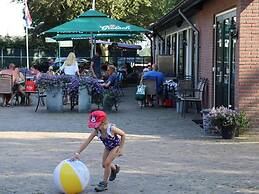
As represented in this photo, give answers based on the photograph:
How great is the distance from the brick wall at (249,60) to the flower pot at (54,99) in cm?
638

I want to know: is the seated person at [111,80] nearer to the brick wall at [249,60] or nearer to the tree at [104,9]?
the brick wall at [249,60]

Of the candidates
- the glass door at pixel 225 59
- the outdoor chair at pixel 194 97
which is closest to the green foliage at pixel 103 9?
the outdoor chair at pixel 194 97

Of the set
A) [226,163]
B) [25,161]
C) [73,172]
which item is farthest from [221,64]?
[73,172]

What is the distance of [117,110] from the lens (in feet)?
58.2

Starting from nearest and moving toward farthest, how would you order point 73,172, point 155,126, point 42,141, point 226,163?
1. point 73,172
2. point 226,163
3. point 42,141
4. point 155,126

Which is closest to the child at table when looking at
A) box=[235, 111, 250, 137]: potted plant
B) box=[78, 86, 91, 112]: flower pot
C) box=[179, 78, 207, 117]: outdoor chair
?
box=[235, 111, 250, 137]: potted plant

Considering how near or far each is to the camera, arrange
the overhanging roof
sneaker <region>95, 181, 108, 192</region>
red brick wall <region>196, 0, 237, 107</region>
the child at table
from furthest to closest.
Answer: the overhanging roof → red brick wall <region>196, 0, 237, 107</region> → sneaker <region>95, 181, 108, 192</region> → the child at table

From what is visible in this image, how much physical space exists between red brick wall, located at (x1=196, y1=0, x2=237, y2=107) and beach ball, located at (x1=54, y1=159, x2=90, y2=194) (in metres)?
8.17

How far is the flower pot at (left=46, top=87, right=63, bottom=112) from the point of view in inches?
662

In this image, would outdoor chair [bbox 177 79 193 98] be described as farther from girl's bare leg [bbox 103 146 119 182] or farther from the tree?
the tree

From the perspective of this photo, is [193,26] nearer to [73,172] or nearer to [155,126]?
[155,126]

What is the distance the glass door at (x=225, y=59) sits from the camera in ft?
43.9

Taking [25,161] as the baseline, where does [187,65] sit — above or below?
above

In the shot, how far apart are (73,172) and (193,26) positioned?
38.5 feet
